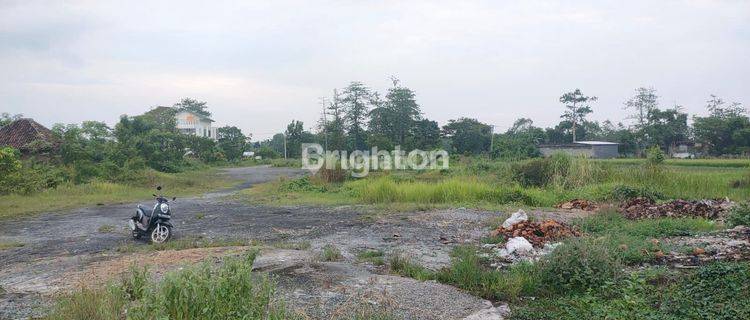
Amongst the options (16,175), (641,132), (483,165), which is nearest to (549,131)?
(641,132)

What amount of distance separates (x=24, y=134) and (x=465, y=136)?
27.5 m

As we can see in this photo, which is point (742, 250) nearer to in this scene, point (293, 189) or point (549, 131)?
point (293, 189)

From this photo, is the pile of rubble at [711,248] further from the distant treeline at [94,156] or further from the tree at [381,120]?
the tree at [381,120]

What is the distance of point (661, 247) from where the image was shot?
23.8ft

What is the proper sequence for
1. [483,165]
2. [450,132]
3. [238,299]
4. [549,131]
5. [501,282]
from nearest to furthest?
1. [238,299]
2. [501,282]
3. [483,165]
4. [450,132]
5. [549,131]

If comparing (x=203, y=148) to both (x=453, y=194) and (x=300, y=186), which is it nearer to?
(x=300, y=186)

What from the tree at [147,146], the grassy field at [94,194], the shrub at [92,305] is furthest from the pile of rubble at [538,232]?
the tree at [147,146]

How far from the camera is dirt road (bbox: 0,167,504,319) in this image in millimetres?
5199

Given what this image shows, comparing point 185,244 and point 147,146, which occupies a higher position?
point 147,146

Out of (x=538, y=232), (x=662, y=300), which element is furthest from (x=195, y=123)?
(x=662, y=300)

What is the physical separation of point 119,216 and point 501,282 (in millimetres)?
10603

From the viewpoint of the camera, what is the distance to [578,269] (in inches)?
218

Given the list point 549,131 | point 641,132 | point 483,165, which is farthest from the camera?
point 549,131

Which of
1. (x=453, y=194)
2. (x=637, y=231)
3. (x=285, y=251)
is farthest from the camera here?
(x=453, y=194)
